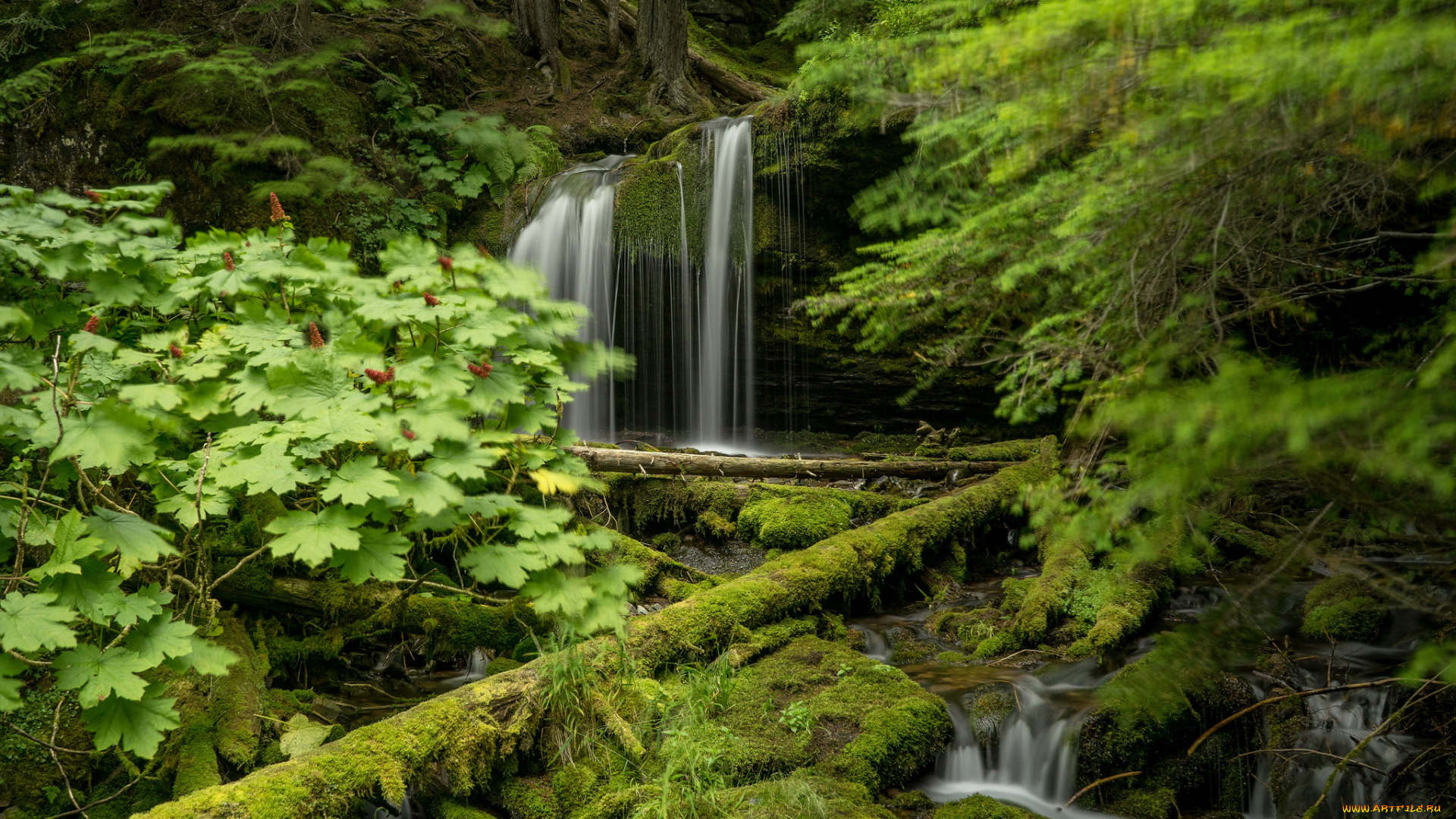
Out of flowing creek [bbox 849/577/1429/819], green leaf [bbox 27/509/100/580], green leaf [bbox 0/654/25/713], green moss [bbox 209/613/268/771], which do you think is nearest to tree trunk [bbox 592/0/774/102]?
flowing creek [bbox 849/577/1429/819]

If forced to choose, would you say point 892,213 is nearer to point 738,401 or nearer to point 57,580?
point 57,580

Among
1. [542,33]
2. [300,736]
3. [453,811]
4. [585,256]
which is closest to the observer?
[453,811]

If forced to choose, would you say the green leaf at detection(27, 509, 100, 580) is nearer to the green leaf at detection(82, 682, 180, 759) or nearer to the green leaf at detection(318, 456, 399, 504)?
the green leaf at detection(82, 682, 180, 759)

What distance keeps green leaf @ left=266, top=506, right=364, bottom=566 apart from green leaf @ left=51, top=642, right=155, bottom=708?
1.78ft

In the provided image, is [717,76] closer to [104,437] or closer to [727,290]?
[727,290]

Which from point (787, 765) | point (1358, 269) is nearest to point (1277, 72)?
point (1358, 269)

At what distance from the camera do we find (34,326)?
2664 mm

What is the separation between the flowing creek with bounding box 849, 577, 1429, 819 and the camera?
3.50 metres

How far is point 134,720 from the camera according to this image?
2367mm

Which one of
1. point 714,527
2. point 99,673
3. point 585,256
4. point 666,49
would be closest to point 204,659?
point 99,673

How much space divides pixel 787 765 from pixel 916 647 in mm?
1793

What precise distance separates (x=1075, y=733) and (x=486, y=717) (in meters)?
2.62

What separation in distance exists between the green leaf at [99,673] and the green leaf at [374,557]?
591mm

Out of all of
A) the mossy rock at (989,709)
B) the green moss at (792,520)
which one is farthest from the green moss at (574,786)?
the green moss at (792,520)
